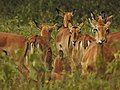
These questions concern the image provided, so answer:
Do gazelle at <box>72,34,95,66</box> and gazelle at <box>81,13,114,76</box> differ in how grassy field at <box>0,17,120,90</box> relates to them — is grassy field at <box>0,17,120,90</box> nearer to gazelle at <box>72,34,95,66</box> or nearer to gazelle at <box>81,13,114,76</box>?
gazelle at <box>81,13,114,76</box>

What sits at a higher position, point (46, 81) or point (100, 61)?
point (100, 61)

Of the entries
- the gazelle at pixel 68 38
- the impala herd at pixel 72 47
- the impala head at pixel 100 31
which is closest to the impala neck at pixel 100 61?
the impala herd at pixel 72 47

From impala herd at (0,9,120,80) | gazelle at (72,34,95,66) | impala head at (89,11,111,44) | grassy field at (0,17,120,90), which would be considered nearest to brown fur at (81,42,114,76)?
impala herd at (0,9,120,80)

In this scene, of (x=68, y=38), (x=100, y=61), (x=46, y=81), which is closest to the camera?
(x=100, y=61)

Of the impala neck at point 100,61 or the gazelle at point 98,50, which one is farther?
the gazelle at point 98,50

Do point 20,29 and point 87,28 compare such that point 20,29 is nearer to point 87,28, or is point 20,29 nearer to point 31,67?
point 87,28

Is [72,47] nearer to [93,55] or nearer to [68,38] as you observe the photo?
[68,38]

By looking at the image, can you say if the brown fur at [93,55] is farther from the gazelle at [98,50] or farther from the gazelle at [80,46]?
the gazelle at [80,46]

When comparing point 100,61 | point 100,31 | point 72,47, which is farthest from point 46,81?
point 72,47

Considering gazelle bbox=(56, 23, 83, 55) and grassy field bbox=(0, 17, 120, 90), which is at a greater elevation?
gazelle bbox=(56, 23, 83, 55)

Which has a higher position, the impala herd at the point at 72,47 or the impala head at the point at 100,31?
the impala head at the point at 100,31

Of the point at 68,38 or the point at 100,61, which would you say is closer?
the point at 100,61

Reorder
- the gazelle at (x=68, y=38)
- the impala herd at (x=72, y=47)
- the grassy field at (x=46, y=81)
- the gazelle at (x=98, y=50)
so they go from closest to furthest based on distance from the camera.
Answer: the grassy field at (x=46, y=81) → the gazelle at (x=98, y=50) → the impala herd at (x=72, y=47) → the gazelle at (x=68, y=38)

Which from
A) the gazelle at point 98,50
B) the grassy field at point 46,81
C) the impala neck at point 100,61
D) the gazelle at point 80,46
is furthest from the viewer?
the gazelle at point 80,46
